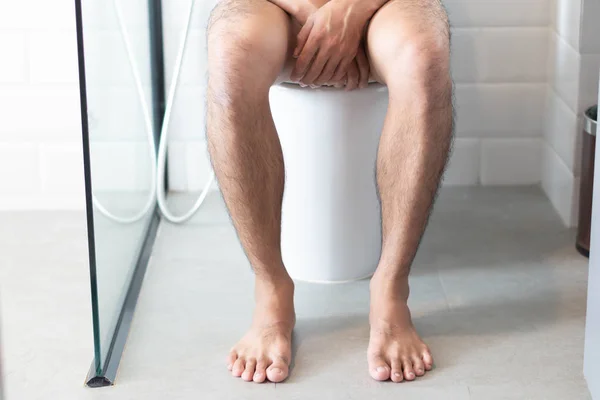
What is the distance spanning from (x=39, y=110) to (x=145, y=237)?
44 centimetres

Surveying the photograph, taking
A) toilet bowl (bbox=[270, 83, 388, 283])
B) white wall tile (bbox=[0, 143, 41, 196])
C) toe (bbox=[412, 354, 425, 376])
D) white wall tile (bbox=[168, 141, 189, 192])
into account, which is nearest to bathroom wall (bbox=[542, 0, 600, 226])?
toilet bowl (bbox=[270, 83, 388, 283])

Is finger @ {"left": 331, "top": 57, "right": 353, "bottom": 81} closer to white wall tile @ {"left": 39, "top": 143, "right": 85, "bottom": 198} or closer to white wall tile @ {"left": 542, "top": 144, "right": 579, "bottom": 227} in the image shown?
white wall tile @ {"left": 542, "top": 144, "right": 579, "bottom": 227}

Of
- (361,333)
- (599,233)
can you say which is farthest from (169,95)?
(599,233)

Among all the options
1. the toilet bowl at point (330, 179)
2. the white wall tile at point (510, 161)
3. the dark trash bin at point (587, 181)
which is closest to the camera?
the toilet bowl at point (330, 179)

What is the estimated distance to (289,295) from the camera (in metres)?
1.58

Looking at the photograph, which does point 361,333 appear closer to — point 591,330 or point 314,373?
point 314,373

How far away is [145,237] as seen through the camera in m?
1.95

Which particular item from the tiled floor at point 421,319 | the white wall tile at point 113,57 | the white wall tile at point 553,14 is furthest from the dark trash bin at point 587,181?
the white wall tile at point 113,57

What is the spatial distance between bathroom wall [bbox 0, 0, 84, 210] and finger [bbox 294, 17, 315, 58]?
2.40 feet

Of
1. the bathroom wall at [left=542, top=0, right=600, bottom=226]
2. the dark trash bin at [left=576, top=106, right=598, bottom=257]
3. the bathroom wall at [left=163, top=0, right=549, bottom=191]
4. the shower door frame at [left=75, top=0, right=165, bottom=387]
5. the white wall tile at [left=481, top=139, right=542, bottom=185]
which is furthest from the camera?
the white wall tile at [left=481, top=139, right=542, bottom=185]

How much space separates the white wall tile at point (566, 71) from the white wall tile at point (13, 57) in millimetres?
1170

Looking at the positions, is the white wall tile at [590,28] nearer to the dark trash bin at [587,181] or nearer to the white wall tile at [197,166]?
the dark trash bin at [587,181]

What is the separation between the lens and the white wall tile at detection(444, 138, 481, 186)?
2.26 meters

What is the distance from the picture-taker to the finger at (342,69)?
1566 millimetres
